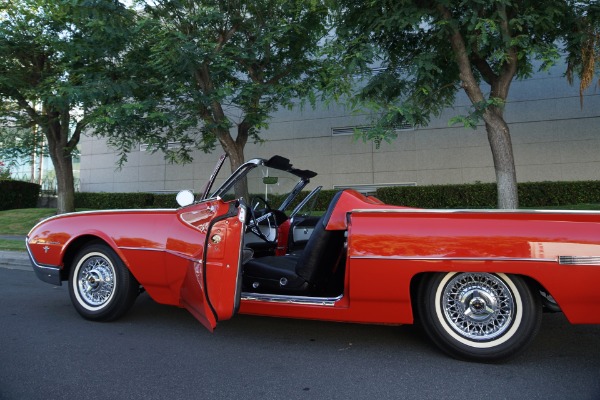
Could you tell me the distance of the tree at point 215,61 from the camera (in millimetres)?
9805

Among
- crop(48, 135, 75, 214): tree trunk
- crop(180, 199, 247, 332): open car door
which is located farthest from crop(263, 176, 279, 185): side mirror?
crop(48, 135, 75, 214): tree trunk

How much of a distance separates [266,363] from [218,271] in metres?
0.78

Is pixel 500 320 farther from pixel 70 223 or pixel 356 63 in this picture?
pixel 356 63

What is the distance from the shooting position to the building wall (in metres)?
14.7

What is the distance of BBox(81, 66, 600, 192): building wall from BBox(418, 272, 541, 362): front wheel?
1070cm

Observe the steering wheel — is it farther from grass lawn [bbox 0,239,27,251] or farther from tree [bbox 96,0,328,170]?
grass lawn [bbox 0,239,27,251]

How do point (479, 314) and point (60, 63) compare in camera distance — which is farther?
point (60, 63)

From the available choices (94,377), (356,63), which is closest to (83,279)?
(94,377)

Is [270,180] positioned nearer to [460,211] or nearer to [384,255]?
[384,255]

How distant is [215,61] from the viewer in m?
10.3

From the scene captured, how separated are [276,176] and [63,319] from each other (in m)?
2.68

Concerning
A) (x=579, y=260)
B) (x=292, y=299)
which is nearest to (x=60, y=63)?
(x=292, y=299)

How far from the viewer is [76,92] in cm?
968

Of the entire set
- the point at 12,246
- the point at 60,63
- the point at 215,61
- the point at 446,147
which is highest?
the point at 60,63
